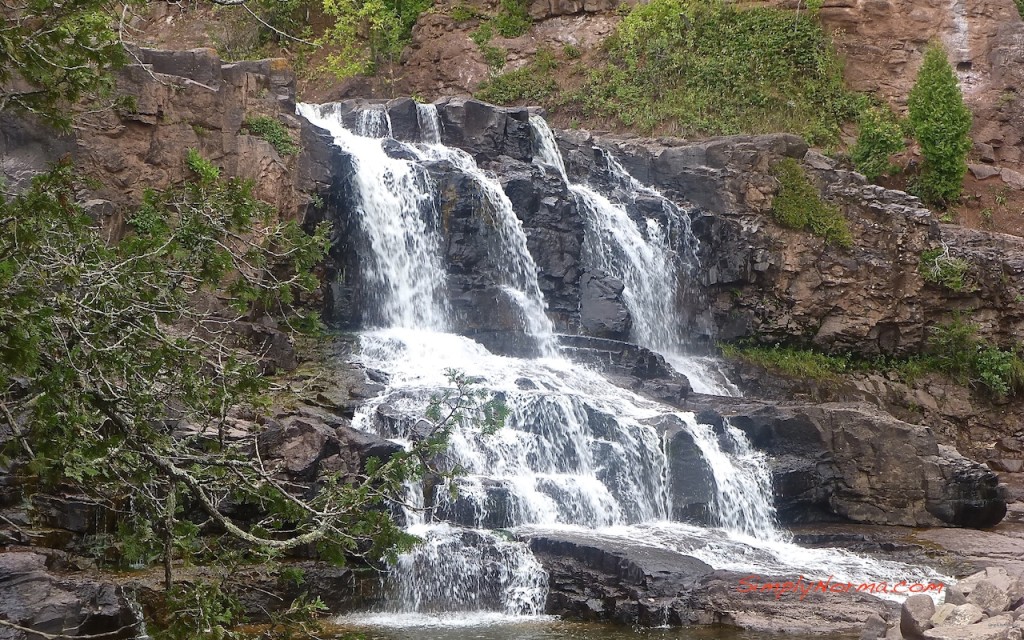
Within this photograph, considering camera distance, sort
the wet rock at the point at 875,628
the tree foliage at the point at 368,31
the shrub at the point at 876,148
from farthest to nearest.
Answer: the tree foliage at the point at 368,31 → the shrub at the point at 876,148 → the wet rock at the point at 875,628

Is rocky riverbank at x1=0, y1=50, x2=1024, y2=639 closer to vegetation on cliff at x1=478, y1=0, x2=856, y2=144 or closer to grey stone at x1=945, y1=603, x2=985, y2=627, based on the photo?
grey stone at x1=945, y1=603, x2=985, y2=627

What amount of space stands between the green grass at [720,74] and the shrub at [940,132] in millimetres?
2162

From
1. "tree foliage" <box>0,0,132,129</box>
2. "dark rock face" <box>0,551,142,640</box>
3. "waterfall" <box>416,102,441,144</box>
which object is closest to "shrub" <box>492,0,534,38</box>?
"waterfall" <box>416,102,441,144</box>

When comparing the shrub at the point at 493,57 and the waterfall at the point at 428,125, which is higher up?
the shrub at the point at 493,57

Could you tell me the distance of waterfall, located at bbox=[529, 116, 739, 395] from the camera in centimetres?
2305

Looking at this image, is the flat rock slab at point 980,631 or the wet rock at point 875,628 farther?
the wet rock at point 875,628

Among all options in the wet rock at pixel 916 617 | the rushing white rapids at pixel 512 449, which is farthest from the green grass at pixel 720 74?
the wet rock at pixel 916 617

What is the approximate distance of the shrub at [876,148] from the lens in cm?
2703

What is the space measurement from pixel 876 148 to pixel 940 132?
1.63m

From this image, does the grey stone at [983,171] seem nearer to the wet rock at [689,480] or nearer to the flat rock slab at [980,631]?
the wet rock at [689,480]

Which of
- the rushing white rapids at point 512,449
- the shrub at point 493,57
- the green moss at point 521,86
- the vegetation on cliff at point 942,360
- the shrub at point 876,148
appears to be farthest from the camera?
the shrub at point 493,57

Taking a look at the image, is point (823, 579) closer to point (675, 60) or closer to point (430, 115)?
point (430, 115)

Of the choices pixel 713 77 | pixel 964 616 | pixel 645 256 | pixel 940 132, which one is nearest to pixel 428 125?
pixel 645 256

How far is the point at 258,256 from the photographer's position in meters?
6.95
